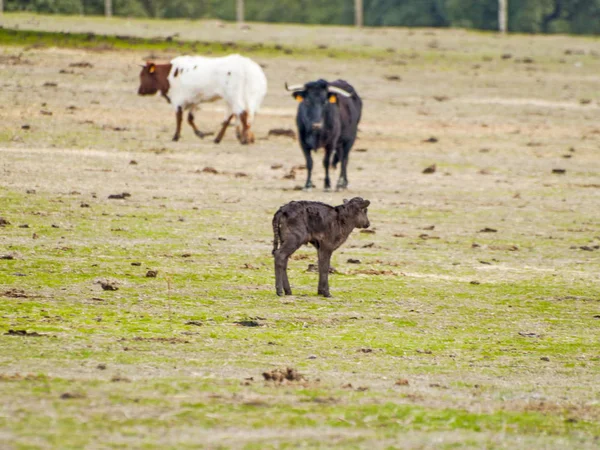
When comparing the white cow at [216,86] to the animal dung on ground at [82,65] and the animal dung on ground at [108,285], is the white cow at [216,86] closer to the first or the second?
the animal dung on ground at [82,65]

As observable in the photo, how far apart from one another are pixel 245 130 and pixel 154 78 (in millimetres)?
3312

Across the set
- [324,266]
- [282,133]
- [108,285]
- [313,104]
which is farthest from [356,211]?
[282,133]

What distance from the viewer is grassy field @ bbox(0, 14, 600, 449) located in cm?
792

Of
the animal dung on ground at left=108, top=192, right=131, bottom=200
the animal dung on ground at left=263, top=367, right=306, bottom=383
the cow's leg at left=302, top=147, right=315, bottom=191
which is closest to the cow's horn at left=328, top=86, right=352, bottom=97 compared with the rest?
the cow's leg at left=302, top=147, right=315, bottom=191

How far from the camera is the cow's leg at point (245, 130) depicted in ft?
87.8

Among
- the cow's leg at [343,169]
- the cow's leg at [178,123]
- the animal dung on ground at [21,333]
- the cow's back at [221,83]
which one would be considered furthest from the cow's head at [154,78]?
the animal dung on ground at [21,333]

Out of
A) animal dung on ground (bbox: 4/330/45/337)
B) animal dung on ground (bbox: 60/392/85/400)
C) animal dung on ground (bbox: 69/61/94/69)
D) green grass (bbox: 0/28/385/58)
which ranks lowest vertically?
animal dung on ground (bbox: 4/330/45/337)

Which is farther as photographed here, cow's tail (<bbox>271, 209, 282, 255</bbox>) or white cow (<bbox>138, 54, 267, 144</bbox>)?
white cow (<bbox>138, 54, 267, 144</bbox>)

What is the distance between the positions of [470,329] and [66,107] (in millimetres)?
17485

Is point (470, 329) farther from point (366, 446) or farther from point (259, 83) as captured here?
point (259, 83)

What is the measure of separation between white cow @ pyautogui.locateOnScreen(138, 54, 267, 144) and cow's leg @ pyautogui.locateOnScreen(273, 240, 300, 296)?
567 inches

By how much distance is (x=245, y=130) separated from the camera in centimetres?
2678

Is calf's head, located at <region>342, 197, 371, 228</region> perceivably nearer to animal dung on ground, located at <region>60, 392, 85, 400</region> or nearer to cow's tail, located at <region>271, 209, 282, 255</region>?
cow's tail, located at <region>271, 209, 282, 255</region>

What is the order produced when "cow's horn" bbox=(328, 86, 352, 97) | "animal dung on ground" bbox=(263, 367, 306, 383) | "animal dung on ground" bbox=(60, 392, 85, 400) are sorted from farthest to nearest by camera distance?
"cow's horn" bbox=(328, 86, 352, 97) → "animal dung on ground" bbox=(263, 367, 306, 383) → "animal dung on ground" bbox=(60, 392, 85, 400)
